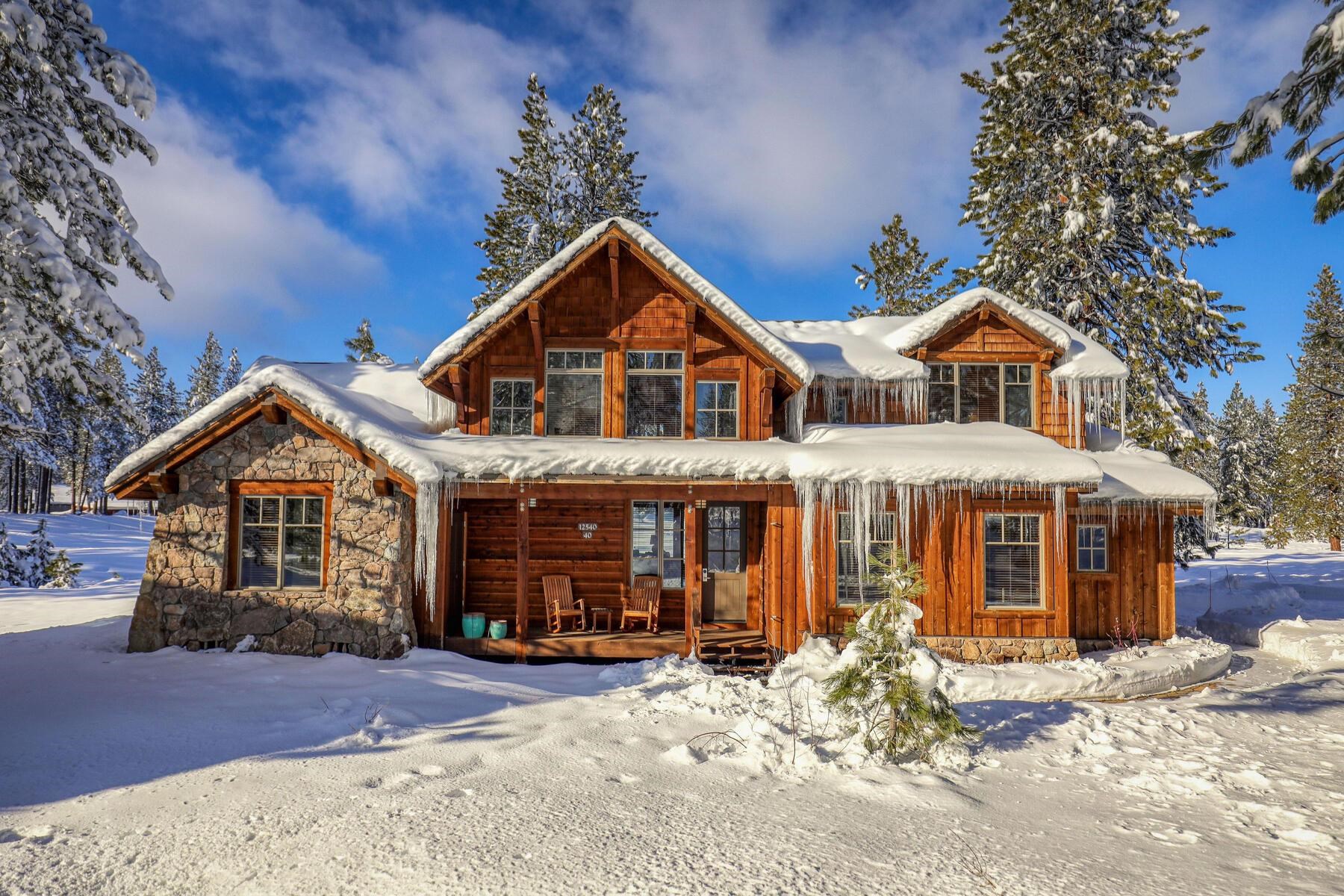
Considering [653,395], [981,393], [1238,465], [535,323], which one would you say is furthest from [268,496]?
[1238,465]

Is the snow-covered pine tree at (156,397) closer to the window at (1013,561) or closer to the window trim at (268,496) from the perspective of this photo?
the window trim at (268,496)

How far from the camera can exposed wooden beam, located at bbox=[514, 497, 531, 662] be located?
1009 centimetres

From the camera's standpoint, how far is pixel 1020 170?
57.6 feet

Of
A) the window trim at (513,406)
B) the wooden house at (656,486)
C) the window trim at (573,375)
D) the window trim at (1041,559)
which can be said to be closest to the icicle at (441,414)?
the wooden house at (656,486)

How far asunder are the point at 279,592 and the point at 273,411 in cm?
264

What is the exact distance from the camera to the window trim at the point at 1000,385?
12828mm

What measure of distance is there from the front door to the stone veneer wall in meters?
5.17

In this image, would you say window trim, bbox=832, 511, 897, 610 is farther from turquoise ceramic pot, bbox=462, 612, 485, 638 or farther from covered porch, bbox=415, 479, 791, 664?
turquoise ceramic pot, bbox=462, 612, 485, 638

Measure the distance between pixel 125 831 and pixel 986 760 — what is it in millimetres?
6658

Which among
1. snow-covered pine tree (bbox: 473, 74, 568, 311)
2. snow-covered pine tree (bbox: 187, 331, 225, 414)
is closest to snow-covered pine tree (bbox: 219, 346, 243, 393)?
snow-covered pine tree (bbox: 187, 331, 225, 414)

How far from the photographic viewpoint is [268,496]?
989 centimetres

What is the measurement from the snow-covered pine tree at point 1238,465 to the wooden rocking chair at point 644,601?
1096 centimetres

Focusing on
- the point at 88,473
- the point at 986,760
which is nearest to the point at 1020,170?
the point at 986,760

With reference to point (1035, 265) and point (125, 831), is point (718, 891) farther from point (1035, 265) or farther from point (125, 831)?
point (1035, 265)
